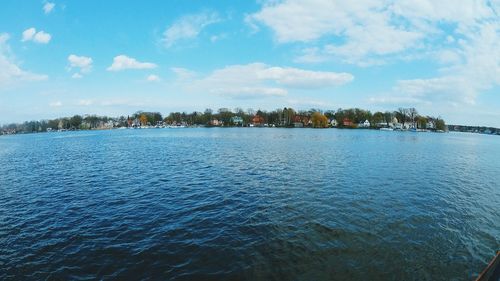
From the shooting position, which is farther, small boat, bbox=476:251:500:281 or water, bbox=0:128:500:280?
water, bbox=0:128:500:280

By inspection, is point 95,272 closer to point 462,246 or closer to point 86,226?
point 86,226

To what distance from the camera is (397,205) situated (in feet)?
81.1

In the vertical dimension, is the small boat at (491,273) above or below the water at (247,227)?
above

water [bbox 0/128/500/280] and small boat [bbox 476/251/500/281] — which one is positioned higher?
small boat [bbox 476/251/500/281]

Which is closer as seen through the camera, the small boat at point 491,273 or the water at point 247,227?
the small boat at point 491,273

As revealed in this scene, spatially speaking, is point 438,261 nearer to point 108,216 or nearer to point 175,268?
point 175,268

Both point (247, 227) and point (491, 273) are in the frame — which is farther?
point (247, 227)

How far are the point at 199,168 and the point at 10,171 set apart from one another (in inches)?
1129

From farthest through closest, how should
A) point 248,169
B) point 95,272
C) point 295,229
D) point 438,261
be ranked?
point 248,169 → point 295,229 → point 438,261 → point 95,272

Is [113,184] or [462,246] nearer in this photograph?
[462,246]

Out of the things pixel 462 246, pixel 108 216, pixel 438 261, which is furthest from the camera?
pixel 108 216

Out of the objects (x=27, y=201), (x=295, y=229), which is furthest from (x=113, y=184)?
(x=295, y=229)

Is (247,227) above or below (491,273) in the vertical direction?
below

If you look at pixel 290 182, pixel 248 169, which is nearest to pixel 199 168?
pixel 248 169
